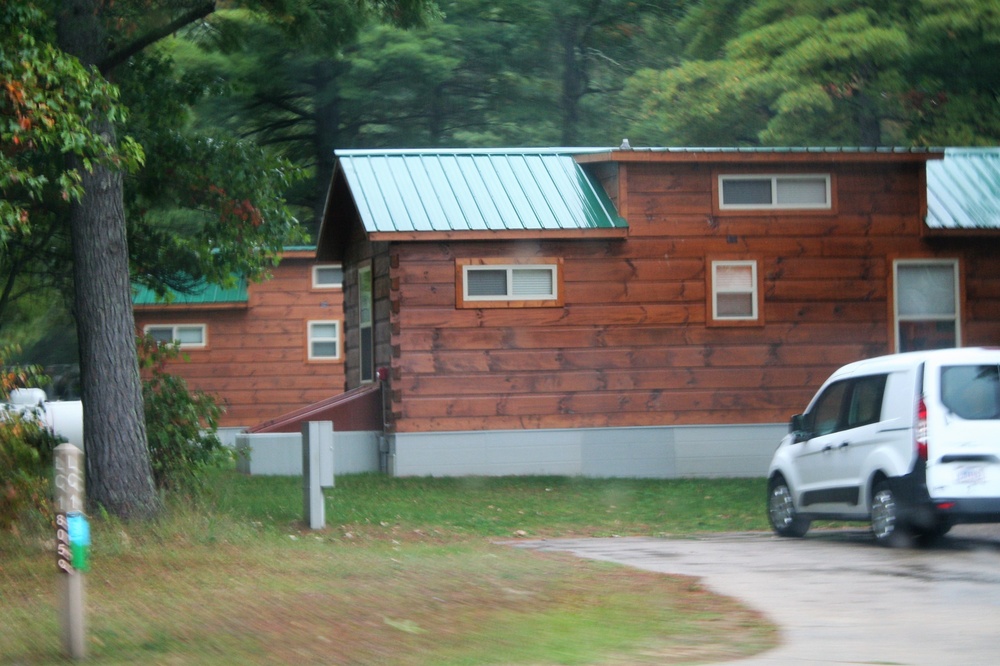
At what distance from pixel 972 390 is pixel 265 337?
22.8 m

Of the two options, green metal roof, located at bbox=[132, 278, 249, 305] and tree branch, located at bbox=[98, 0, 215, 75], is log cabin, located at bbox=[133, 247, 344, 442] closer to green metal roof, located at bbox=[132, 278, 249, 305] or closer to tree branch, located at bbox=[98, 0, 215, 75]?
green metal roof, located at bbox=[132, 278, 249, 305]

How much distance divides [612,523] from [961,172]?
37.6 feet

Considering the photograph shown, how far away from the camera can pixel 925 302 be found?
72.6ft

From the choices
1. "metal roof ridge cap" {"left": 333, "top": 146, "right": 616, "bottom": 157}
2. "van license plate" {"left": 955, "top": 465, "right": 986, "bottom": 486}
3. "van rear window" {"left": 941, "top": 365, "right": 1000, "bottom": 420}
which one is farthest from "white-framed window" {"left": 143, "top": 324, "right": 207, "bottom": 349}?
"van license plate" {"left": 955, "top": 465, "right": 986, "bottom": 486}

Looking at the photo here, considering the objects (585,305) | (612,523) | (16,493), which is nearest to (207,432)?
(16,493)

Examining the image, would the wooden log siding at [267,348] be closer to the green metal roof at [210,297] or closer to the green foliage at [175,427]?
the green metal roof at [210,297]

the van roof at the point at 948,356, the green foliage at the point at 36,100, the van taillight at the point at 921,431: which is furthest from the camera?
the van roof at the point at 948,356

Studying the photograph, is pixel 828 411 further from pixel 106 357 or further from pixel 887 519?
pixel 106 357

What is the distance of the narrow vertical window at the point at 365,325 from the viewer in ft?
76.8

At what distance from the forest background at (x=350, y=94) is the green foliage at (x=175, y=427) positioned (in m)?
1.47

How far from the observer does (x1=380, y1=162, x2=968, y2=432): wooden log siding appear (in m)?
20.8

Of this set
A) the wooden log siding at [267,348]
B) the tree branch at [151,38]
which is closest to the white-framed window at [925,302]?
the tree branch at [151,38]

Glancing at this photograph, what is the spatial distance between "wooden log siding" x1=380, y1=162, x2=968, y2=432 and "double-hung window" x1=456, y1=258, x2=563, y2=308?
0.46 ft

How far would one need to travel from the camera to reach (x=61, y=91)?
40.8 feet
